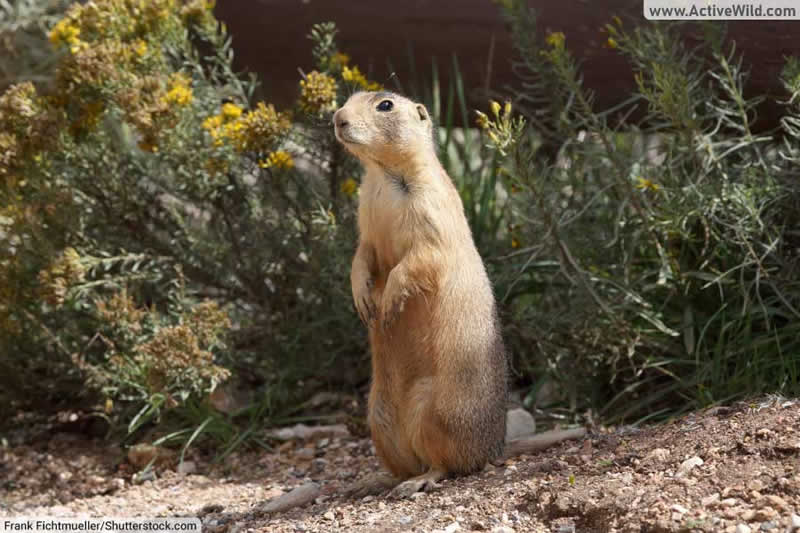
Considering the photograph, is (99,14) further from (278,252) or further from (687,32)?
(687,32)

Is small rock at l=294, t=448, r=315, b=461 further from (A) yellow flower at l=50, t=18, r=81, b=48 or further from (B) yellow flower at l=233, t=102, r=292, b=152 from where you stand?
(A) yellow flower at l=50, t=18, r=81, b=48

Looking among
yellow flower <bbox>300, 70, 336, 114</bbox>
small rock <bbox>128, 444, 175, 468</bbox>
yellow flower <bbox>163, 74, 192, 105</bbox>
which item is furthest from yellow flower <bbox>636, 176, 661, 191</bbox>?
small rock <bbox>128, 444, 175, 468</bbox>

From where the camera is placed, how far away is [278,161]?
18.4 feet

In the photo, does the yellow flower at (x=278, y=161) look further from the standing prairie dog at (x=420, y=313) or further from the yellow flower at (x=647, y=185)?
the yellow flower at (x=647, y=185)

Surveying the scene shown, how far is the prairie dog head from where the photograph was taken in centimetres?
459

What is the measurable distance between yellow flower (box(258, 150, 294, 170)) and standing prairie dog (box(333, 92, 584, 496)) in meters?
0.90

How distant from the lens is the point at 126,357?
570 cm

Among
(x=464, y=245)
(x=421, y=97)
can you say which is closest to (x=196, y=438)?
(x=464, y=245)

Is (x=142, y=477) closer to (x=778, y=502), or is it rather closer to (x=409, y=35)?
(x=409, y=35)

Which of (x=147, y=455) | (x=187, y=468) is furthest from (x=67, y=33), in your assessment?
(x=187, y=468)

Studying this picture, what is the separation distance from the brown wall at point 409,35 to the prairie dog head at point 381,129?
1976mm

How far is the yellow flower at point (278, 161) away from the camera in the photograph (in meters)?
5.60

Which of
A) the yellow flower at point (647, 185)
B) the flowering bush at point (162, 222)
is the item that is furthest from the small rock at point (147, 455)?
the yellow flower at point (647, 185)

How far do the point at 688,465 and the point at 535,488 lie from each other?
61 cm
